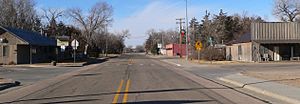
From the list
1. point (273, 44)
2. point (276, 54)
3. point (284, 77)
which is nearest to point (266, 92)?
point (284, 77)

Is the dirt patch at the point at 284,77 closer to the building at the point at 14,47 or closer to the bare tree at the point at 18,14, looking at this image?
the building at the point at 14,47

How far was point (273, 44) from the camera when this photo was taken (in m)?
55.3

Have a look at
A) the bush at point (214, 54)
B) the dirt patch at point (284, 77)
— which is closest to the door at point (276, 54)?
the bush at point (214, 54)

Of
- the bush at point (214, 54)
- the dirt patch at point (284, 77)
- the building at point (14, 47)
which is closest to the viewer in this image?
the dirt patch at point (284, 77)

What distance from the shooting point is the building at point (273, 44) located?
54.8 m

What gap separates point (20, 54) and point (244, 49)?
88.6ft

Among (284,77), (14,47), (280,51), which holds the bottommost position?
(284,77)

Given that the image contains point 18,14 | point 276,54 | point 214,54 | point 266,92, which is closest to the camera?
point 266,92

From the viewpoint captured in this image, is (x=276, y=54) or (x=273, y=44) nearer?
(x=273, y=44)

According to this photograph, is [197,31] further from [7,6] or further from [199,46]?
[199,46]

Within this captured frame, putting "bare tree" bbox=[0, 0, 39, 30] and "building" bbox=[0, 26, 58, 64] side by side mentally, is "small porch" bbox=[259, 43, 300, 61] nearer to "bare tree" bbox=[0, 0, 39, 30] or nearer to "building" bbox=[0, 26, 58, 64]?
"building" bbox=[0, 26, 58, 64]

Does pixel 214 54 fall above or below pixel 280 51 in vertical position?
below

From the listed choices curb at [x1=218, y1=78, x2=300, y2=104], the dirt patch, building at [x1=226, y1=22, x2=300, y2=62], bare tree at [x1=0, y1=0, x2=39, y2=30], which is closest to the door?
building at [x1=226, y1=22, x2=300, y2=62]

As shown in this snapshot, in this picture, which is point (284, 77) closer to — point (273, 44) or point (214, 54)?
point (273, 44)
